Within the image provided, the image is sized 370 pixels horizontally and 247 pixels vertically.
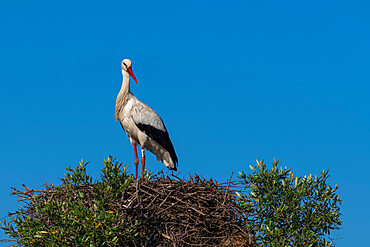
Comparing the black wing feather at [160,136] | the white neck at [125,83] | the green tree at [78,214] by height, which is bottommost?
the green tree at [78,214]

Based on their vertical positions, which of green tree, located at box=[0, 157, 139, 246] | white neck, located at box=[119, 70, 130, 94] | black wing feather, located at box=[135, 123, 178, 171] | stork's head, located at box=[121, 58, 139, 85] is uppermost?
stork's head, located at box=[121, 58, 139, 85]

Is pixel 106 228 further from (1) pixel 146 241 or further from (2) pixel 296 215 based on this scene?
(2) pixel 296 215

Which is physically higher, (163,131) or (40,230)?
(163,131)

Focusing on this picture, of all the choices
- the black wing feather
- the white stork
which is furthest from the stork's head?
the black wing feather

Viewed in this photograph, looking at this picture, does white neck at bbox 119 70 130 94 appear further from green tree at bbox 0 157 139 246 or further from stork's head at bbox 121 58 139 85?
green tree at bbox 0 157 139 246

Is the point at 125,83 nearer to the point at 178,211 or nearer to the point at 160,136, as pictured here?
the point at 160,136

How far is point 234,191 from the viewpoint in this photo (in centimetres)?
1098

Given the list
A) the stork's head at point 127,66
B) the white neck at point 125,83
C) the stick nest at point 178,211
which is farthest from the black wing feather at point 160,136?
the stick nest at point 178,211

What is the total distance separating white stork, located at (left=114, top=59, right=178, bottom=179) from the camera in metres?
13.6

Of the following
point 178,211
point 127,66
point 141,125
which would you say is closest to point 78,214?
point 178,211

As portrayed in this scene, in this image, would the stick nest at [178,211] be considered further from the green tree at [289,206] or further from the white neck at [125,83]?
the white neck at [125,83]

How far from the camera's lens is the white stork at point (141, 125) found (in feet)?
44.5

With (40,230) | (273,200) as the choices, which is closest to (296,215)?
(273,200)

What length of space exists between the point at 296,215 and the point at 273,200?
535 mm
